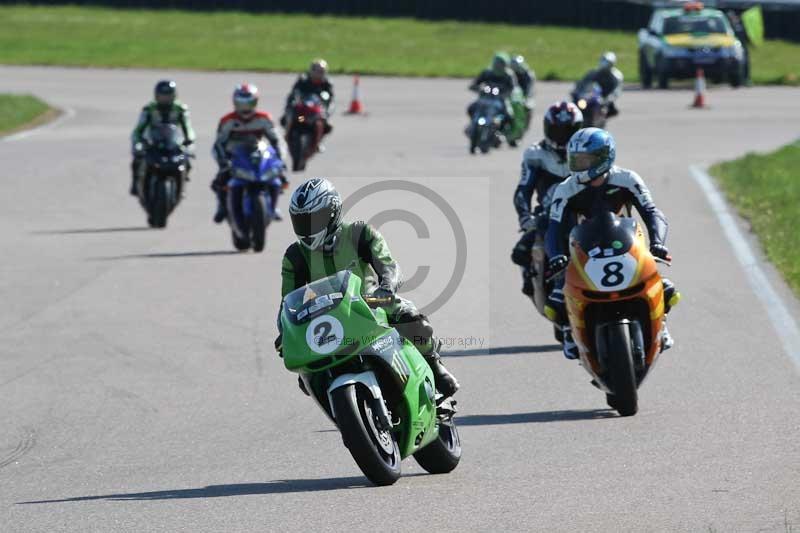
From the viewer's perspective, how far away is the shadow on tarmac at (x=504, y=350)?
12219 mm

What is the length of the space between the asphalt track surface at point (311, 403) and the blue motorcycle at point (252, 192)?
0.32 metres

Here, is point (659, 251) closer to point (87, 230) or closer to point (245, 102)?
point (245, 102)

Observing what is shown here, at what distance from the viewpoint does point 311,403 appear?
34.7 ft

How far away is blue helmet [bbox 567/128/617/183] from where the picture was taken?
10477 mm

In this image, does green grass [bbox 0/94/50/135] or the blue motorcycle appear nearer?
the blue motorcycle

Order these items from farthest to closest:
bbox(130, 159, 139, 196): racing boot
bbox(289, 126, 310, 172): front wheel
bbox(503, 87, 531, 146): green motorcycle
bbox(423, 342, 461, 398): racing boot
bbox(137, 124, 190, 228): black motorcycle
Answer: bbox(503, 87, 531, 146): green motorcycle, bbox(289, 126, 310, 172): front wheel, bbox(130, 159, 139, 196): racing boot, bbox(137, 124, 190, 228): black motorcycle, bbox(423, 342, 461, 398): racing boot

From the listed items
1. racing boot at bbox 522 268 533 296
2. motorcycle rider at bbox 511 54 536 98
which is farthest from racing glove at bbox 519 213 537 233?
motorcycle rider at bbox 511 54 536 98

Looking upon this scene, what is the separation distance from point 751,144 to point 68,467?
21.6 metres

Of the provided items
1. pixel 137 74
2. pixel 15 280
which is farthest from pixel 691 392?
pixel 137 74

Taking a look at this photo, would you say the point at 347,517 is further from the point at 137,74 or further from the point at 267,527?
the point at 137,74

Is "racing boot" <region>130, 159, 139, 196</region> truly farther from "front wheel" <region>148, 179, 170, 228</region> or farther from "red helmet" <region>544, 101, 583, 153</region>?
"red helmet" <region>544, 101, 583, 153</region>

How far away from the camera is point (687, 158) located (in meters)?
26.9

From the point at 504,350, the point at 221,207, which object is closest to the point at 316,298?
the point at 504,350

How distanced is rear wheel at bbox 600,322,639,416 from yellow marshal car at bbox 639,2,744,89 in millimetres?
30660
